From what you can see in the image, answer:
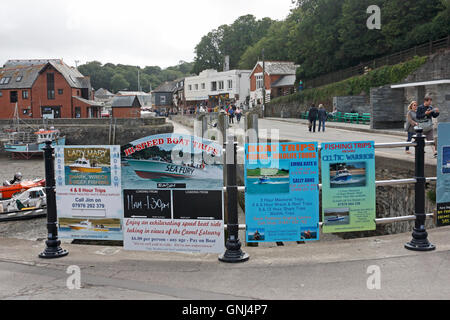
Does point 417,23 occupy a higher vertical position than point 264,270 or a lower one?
higher

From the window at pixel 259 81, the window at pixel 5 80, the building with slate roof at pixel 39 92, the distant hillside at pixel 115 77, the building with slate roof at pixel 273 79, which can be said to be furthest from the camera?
the distant hillside at pixel 115 77

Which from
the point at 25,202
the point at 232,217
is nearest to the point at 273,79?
the point at 25,202

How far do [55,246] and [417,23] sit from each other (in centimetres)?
4166

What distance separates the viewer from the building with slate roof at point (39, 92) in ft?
216

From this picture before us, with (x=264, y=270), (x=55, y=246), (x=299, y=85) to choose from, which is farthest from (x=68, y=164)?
(x=299, y=85)

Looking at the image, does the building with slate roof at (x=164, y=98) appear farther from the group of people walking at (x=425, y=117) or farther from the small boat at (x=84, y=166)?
the small boat at (x=84, y=166)

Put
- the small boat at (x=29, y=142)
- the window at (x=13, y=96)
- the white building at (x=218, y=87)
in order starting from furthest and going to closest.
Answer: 1. the white building at (x=218, y=87)
2. the window at (x=13, y=96)
3. the small boat at (x=29, y=142)

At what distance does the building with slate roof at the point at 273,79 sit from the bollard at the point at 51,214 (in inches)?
2417

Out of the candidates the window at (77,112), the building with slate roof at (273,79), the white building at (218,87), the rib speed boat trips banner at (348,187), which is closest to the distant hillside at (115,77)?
the white building at (218,87)

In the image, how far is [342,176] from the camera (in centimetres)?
634

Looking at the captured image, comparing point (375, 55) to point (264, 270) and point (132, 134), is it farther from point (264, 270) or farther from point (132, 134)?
point (264, 270)

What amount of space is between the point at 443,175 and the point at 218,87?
8335cm

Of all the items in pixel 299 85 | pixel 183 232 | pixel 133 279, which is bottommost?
pixel 133 279

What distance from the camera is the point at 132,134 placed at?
5509cm
